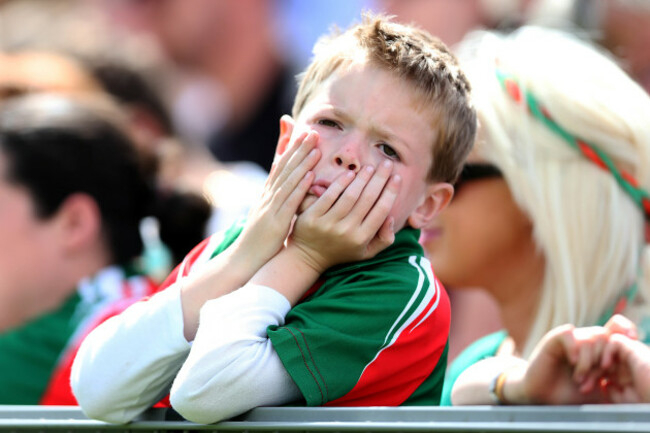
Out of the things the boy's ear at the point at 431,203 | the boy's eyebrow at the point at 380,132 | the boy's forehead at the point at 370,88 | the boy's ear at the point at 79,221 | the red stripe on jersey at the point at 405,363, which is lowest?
the boy's ear at the point at 79,221

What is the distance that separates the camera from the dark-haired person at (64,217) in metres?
3.97

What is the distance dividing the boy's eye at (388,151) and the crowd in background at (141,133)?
1370 mm

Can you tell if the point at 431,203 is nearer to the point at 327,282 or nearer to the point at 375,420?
the point at 327,282

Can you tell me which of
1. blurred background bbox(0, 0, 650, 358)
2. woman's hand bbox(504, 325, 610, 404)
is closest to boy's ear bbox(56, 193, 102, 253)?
blurred background bbox(0, 0, 650, 358)

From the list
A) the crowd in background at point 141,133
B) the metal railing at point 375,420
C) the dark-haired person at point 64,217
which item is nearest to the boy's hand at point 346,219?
the metal railing at point 375,420

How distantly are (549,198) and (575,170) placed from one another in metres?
0.12

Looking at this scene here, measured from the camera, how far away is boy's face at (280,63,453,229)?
215cm

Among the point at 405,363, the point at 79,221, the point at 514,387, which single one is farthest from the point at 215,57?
the point at 514,387

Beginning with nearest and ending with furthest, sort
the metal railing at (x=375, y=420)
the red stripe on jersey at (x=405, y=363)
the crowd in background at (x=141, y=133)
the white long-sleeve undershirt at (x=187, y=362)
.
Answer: the metal railing at (x=375, y=420) → the white long-sleeve undershirt at (x=187, y=362) → the red stripe on jersey at (x=405, y=363) → the crowd in background at (x=141, y=133)

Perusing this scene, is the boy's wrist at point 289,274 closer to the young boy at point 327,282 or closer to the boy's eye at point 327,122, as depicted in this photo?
the young boy at point 327,282

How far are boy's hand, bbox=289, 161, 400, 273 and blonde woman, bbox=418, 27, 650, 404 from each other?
915mm

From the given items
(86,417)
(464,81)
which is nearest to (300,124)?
(464,81)

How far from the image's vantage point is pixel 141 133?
16.4 ft

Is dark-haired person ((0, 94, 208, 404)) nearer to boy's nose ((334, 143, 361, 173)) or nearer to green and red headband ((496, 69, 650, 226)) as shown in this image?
green and red headband ((496, 69, 650, 226))
